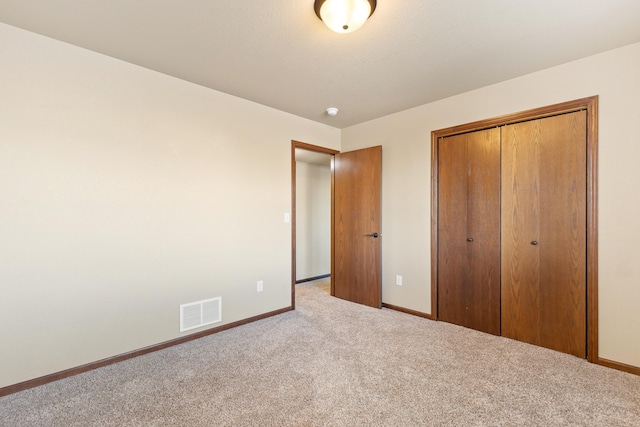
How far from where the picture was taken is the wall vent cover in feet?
8.64

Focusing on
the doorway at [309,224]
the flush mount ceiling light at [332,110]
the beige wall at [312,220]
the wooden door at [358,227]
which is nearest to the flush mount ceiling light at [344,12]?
the flush mount ceiling light at [332,110]

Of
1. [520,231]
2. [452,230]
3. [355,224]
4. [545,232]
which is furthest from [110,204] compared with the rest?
[545,232]

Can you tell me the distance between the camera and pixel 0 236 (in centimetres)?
185

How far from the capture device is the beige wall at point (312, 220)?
199 inches

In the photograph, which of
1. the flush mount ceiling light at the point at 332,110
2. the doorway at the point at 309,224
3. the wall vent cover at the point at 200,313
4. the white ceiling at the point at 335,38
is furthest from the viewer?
the doorway at the point at 309,224

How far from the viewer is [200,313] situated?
2727mm

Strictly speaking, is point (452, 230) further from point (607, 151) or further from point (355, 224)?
point (607, 151)

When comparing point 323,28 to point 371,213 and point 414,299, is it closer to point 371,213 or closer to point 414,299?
point 371,213

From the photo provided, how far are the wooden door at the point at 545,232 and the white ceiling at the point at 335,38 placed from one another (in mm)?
605

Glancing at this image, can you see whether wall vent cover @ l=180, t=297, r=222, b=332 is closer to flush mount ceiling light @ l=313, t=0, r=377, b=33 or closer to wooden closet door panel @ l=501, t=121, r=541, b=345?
flush mount ceiling light @ l=313, t=0, r=377, b=33

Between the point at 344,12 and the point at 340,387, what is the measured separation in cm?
229

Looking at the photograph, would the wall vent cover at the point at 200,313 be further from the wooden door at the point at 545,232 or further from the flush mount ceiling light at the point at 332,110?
the wooden door at the point at 545,232

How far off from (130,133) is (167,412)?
2020mm

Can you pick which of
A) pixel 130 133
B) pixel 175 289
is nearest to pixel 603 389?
pixel 175 289
